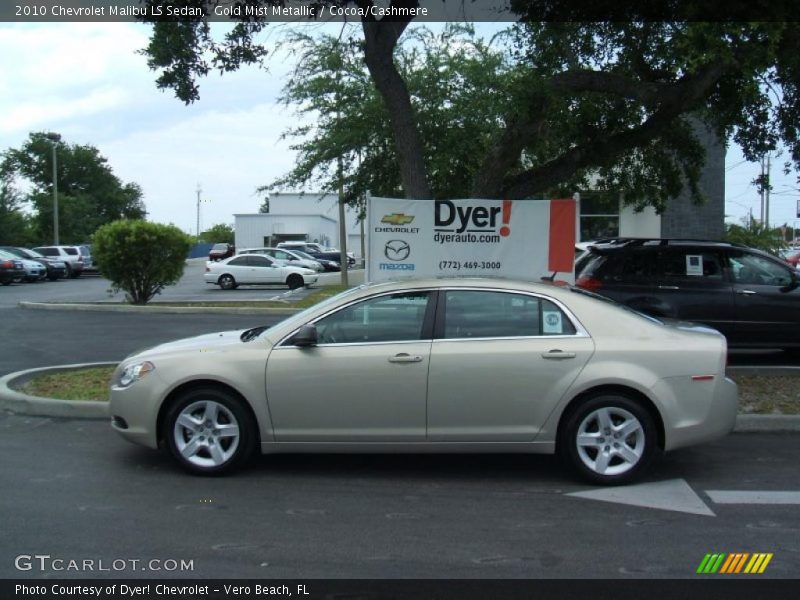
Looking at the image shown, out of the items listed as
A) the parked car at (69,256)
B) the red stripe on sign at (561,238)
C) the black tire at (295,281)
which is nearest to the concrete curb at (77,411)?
the red stripe on sign at (561,238)

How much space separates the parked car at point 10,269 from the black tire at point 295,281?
40.8 ft

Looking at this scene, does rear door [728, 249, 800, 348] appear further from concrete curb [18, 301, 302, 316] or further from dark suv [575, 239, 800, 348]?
concrete curb [18, 301, 302, 316]

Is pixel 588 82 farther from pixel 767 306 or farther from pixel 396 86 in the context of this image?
pixel 767 306

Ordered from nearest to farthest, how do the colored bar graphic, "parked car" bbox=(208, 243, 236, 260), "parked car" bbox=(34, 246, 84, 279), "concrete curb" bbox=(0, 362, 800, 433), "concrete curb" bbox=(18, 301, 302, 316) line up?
the colored bar graphic < "concrete curb" bbox=(0, 362, 800, 433) < "concrete curb" bbox=(18, 301, 302, 316) < "parked car" bbox=(34, 246, 84, 279) < "parked car" bbox=(208, 243, 236, 260)

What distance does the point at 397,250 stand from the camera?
31.8 feet

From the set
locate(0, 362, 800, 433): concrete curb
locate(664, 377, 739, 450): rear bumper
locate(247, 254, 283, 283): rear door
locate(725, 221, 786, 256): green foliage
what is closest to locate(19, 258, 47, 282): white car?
locate(247, 254, 283, 283): rear door

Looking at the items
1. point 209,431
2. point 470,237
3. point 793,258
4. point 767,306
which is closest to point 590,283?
point 470,237

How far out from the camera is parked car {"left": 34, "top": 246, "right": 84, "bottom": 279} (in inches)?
1548

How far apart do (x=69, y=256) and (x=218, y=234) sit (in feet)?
273

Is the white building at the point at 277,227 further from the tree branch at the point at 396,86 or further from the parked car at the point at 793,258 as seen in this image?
the tree branch at the point at 396,86

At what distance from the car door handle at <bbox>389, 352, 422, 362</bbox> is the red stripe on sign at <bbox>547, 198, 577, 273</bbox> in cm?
431
